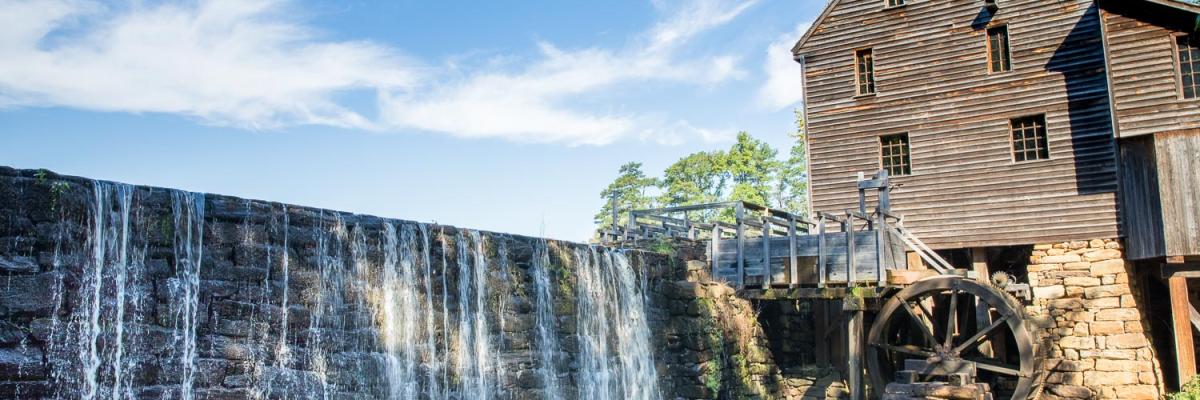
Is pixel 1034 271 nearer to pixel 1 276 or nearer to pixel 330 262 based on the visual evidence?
pixel 330 262

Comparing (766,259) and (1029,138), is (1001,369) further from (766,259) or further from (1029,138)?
(1029,138)

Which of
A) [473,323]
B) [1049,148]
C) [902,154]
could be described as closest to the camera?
[473,323]

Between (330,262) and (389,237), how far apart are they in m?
0.83

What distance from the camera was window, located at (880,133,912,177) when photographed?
17.0 m

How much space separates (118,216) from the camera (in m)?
7.48

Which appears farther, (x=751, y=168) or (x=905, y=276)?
(x=751, y=168)

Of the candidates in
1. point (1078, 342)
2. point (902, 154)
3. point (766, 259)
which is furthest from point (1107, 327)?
point (766, 259)

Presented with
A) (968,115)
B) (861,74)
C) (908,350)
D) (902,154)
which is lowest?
(908,350)

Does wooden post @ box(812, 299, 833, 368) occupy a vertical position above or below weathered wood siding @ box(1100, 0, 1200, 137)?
below

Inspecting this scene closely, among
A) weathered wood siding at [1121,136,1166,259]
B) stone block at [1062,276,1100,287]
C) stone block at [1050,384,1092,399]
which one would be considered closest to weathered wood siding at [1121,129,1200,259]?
weathered wood siding at [1121,136,1166,259]

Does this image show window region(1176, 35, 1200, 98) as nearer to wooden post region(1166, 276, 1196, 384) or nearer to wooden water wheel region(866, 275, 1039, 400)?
wooden post region(1166, 276, 1196, 384)

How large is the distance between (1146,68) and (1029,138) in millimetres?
2034

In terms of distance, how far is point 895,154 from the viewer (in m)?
17.1

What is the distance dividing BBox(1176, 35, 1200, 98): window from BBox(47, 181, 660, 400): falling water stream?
969 centimetres
